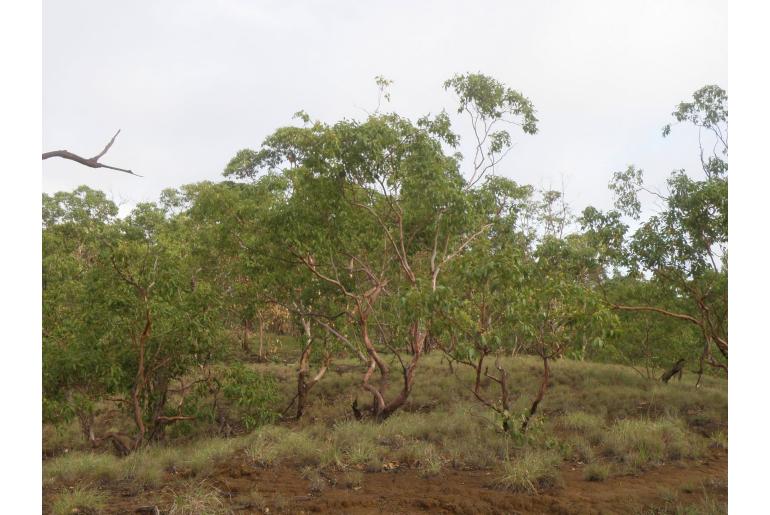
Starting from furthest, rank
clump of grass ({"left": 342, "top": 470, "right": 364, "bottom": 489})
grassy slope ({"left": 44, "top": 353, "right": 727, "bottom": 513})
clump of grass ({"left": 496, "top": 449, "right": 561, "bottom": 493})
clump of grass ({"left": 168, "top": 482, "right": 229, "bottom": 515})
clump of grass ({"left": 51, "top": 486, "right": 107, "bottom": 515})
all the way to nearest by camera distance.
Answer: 1. grassy slope ({"left": 44, "top": 353, "right": 727, "bottom": 513})
2. clump of grass ({"left": 342, "top": 470, "right": 364, "bottom": 489})
3. clump of grass ({"left": 496, "top": 449, "right": 561, "bottom": 493})
4. clump of grass ({"left": 51, "top": 486, "right": 107, "bottom": 515})
5. clump of grass ({"left": 168, "top": 482, "right": 229, "bottom": 515})

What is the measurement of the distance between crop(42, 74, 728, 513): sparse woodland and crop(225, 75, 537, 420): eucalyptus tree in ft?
0.15

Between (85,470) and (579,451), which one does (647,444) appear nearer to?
(579,451)

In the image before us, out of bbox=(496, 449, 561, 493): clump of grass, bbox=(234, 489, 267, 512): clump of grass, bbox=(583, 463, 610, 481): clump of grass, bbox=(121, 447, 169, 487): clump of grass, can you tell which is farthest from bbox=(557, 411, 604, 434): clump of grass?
bbox=(121, 447, 169, 487): clump of grass

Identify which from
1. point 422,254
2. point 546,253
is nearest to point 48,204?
point 422,254

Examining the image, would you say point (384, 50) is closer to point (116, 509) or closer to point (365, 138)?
point (365, 138)

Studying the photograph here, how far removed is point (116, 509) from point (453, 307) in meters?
4.36

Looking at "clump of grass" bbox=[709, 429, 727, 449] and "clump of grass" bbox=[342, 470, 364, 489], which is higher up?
"clump of grass" bbox=[342, 470, 364, 489]

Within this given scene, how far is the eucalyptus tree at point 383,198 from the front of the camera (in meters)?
9.55

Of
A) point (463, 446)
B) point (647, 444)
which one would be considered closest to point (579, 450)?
point (647, 444)

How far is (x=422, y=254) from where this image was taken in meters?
14.4

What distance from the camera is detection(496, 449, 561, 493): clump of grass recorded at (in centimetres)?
664

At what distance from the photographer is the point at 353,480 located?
700cm

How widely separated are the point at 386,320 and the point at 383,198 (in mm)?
3868

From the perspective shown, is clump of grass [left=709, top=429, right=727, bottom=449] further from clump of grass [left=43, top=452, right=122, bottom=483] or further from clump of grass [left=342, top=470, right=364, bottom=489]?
clump of grass [left=43, top=452, right=122, bottom=483]
